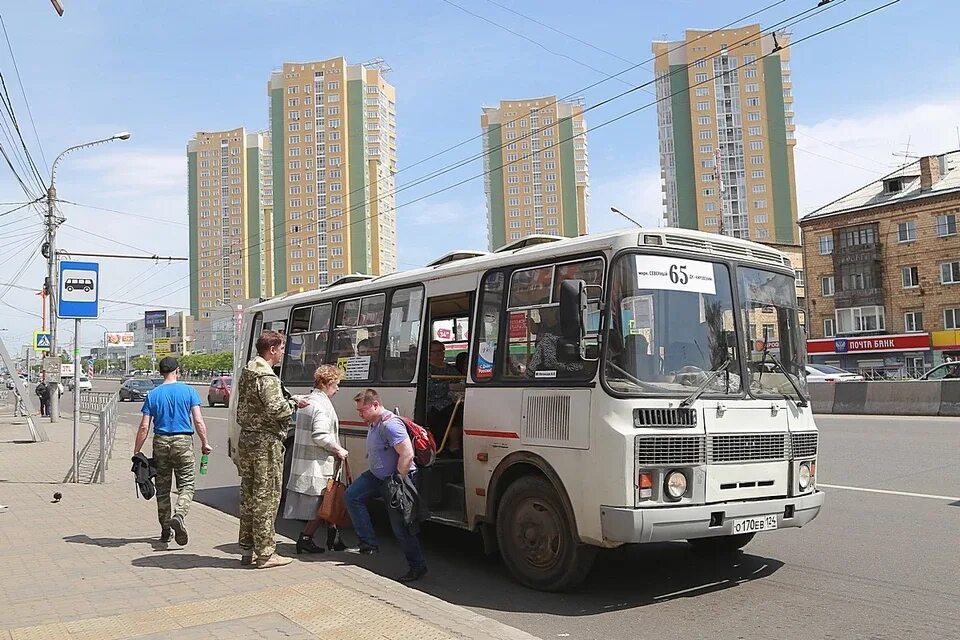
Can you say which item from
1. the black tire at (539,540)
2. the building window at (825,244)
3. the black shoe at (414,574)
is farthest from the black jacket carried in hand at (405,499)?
the building window at (825,244)

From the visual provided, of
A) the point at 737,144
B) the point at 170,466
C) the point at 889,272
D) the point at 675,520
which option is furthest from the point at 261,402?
the point at 737,144

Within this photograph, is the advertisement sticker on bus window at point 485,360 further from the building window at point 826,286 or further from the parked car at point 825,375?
the building window at point 826,286

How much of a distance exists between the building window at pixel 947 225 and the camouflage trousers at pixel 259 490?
5541 centimetres

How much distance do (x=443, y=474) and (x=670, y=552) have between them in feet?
7.47

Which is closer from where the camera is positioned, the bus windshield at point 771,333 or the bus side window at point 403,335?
the bus windshield at point 771,333

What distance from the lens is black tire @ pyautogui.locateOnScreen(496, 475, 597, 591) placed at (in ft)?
21.8

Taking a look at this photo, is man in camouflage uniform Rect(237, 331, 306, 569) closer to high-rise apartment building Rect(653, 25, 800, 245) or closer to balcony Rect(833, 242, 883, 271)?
balcony Rect(833, 242, 883, 271)

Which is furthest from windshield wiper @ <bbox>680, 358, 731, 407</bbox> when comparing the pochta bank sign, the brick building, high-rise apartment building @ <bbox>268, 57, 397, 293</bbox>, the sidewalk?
high-rise apartment building @ <bbox>268, 57, 397, 293</bbox>

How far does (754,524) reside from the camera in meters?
6.64

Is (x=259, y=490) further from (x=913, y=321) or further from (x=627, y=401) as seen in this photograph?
(x=913, y=321)

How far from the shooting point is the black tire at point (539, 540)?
262 inches

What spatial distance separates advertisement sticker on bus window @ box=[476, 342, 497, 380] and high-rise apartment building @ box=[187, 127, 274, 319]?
406 feet

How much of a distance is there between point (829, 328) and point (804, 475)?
58.6m

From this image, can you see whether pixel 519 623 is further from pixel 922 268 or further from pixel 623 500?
pixel 922 268
